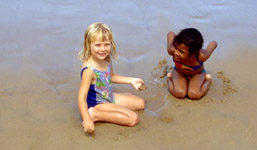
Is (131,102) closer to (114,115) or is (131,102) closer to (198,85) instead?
(114,115)

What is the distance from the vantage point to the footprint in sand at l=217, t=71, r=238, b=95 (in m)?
3.84

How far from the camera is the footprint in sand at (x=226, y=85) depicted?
3.84m

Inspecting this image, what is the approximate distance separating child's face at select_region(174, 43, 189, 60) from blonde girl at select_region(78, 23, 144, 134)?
1.82 ft

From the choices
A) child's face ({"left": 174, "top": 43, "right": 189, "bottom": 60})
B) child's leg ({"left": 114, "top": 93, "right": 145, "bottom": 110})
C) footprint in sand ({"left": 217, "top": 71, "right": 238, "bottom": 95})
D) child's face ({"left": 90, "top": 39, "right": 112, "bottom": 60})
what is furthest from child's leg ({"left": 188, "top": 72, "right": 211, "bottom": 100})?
child's face ({"left": 90, "top": 39, "right": 112, "bottom": 60})

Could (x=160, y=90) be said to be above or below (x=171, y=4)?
below

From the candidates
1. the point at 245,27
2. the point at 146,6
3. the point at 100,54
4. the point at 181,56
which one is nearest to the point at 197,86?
the point at 181,56

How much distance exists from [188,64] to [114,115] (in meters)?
1.13

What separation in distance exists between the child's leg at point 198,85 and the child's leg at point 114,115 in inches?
32.3

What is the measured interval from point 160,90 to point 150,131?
86 cm

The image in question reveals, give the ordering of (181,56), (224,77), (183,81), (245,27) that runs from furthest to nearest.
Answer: (245,27) < (224,77) < (183,81) < (181,56)

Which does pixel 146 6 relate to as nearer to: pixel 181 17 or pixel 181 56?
pixel 181 17

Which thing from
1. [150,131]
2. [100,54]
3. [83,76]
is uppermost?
[100,54]

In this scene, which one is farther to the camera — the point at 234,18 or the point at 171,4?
the point at 171,4

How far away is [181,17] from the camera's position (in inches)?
223
